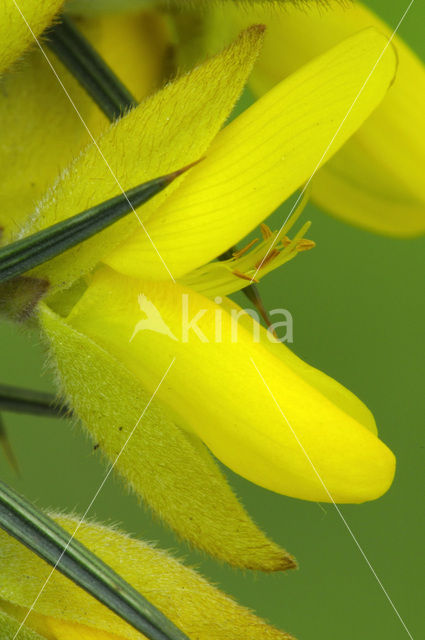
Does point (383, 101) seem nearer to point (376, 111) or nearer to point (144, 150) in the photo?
point (376, 111)

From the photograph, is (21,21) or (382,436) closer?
(21,21)

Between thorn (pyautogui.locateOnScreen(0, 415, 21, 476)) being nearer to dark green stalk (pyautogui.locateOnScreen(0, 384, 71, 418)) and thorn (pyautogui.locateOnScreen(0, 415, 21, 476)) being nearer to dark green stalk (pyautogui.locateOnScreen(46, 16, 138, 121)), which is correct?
dark green stalk (pyautogui.locateOnScreen(0, 384, 71, 418))

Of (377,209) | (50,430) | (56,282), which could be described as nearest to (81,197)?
(56,282)

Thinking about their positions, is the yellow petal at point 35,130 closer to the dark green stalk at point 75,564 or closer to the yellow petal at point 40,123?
the yellow petal at point 40,123

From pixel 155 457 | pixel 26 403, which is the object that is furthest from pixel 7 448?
pixel 155 457

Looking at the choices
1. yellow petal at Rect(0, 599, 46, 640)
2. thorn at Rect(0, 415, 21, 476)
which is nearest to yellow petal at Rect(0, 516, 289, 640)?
yellow petal at Rect(0, 599, 46, 640)

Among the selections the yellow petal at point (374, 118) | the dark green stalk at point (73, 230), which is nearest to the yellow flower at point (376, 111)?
the yellow petal at point (374, 118)

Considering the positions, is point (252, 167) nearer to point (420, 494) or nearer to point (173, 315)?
point (173, 315)

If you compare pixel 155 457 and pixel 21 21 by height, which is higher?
pixel 21 21
